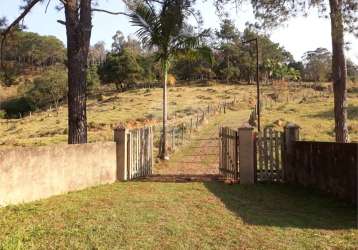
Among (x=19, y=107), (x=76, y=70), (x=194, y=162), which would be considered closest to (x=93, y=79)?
(x=19, y=107)

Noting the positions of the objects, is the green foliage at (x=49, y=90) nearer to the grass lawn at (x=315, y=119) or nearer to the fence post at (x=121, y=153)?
the grass lawn at (x=315, y=119)

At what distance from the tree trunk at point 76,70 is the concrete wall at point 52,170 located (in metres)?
1.04

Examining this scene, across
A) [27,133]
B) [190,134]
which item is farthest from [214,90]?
[190,134]

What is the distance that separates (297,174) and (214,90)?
6024 cm

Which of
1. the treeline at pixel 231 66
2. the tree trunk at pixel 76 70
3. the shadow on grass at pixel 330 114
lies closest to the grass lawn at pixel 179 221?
the tree trunk at pixel 76 70

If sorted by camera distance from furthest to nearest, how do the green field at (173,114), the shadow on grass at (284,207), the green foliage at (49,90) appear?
1. the green foliage at (49,90)
2. the green field at (173,114)
3. the shadow on grass at (284,207)

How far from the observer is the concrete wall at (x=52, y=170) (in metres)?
8.29

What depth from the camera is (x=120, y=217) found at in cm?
752

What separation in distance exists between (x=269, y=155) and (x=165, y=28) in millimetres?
6303

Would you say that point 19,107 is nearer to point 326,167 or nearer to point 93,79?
point 93,79

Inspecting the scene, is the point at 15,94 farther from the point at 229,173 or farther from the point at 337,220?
the point at 337,220

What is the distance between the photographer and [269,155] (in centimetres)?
1246

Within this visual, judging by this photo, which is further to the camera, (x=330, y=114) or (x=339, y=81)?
(x=330, y=114)

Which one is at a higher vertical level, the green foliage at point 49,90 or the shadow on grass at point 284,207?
the green foliage at point 49,90
